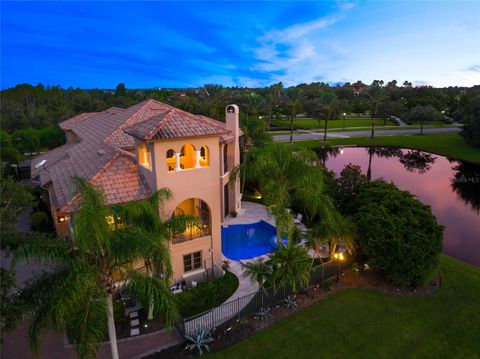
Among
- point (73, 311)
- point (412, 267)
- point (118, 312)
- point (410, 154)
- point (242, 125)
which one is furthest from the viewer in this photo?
point (410, 154)

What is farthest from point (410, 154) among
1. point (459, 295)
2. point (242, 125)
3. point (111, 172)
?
point (111, 172)

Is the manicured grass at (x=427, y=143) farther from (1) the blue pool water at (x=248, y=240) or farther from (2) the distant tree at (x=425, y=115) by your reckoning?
(1) the blue pool water at (x=248, y=240)

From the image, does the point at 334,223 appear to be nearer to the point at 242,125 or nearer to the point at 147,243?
the point at 147,243

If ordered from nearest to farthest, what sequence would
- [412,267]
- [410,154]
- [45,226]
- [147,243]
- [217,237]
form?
1. [147,243]
2. [412,267]
3. [217,237]
4. [45,226]
5. [410,154]

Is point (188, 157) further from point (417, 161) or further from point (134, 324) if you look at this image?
point (417, 161)

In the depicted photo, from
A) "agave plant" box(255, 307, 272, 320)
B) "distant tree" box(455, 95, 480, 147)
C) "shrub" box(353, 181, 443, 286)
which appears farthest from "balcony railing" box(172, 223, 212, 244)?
"distant tree" box(455, 95, 480, 147)

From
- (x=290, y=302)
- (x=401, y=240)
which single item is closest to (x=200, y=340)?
(x=290, y=302)
